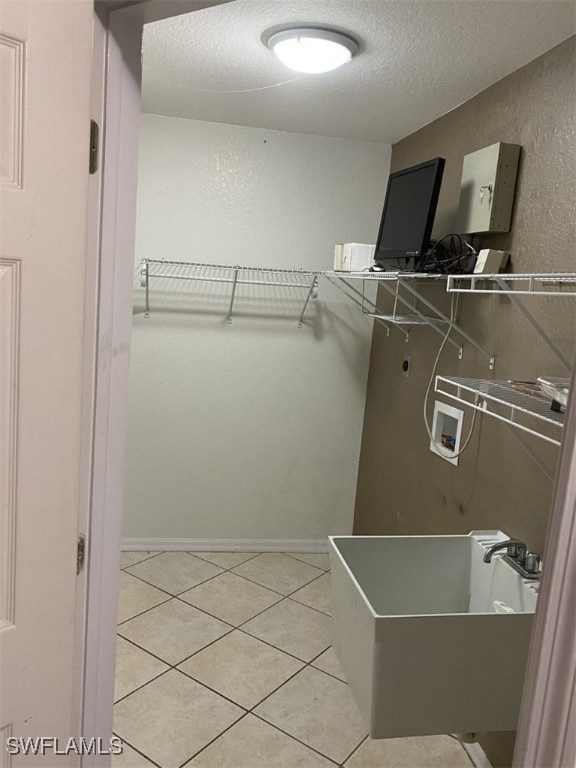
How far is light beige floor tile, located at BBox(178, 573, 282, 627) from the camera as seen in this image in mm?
2875

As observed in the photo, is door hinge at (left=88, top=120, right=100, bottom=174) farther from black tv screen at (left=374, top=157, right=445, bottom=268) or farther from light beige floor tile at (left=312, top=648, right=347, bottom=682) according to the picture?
light beige floor tile at (left=312, top=648, right=347, bottom=682)

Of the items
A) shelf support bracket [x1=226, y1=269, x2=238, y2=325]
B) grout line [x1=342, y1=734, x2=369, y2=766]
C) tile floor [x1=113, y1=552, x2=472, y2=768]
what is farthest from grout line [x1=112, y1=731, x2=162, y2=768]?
shelf support bracket [x1=226, y1=269, x2=238, y2=325]

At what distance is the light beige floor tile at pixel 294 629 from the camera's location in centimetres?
264

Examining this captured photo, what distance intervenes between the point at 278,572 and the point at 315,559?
11.2 inches

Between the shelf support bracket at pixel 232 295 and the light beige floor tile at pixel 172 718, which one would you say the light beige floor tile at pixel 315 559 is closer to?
the light beige floor tile at pixel 172 718

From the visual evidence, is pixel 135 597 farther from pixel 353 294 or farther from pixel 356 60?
pixel 356 60

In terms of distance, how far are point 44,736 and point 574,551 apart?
0.89 metres

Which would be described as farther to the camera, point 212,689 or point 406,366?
point 406,366

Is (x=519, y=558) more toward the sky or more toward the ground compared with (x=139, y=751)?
more toward the sky

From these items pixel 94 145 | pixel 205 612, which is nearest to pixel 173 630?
pixel 205 612

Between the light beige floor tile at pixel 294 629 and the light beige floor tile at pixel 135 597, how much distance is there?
1.54 ft

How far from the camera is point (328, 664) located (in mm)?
2535

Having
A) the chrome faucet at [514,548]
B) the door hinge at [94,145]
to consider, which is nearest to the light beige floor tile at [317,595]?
the chrome faucet at [514,548]

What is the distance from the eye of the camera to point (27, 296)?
91cm
